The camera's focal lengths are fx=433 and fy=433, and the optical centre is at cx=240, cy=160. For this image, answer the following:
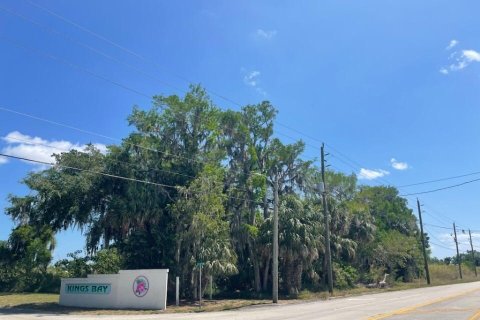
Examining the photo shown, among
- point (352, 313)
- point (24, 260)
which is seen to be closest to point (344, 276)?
point (352, 313)

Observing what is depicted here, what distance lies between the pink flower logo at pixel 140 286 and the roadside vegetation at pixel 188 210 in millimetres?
5468

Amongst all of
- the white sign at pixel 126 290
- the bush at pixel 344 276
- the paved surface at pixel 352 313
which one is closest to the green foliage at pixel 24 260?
the white sign at pixel 126 290

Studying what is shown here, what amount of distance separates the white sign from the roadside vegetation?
439 centimetres

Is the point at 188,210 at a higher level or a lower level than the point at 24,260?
higher

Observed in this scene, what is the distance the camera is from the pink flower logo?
24.0 meters

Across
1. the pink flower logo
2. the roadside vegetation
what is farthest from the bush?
the pink flower logo

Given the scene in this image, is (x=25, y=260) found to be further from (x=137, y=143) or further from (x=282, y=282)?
(x=282, y=282)

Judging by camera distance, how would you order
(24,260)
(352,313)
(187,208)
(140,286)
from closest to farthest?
(352,313)
(140,286)
(187,208)
(24,260)

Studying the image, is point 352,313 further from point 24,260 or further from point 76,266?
point 24,260

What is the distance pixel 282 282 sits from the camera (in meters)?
36.1

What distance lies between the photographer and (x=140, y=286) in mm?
24094

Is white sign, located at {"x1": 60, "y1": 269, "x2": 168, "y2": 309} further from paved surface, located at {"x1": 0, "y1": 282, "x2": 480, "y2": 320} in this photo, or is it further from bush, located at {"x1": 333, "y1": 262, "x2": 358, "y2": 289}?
bush, located at {"x1": 333, "y1": 262, "x2": 358, "y2": 289}

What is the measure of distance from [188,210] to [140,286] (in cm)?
686

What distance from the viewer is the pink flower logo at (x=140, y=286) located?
24.0m
